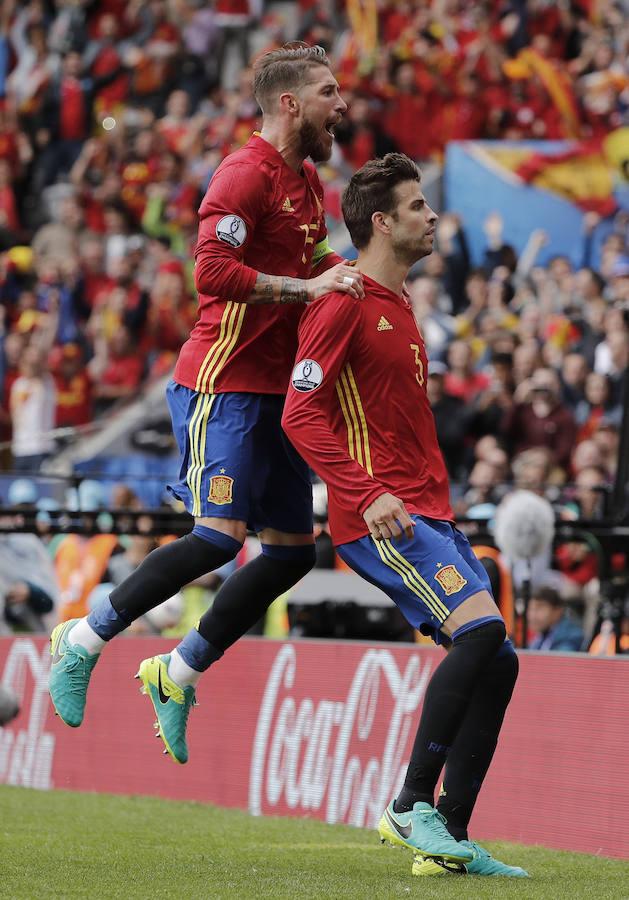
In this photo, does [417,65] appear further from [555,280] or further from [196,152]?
[555,280]

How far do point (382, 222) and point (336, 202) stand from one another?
10774mm

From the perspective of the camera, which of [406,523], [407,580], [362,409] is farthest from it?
[362,409]

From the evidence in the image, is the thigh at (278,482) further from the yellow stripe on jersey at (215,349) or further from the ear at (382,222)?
the ear at (382,222)

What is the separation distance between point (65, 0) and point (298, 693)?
15094mm

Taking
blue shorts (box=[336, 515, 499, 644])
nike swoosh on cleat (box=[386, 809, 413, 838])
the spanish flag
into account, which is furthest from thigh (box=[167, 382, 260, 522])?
the spanish flag

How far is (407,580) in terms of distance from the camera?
5.73 m

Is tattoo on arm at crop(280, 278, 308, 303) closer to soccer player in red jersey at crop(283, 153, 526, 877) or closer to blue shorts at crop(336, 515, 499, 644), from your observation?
soccer player in red jersey at crop(283, 153, 526, 877)

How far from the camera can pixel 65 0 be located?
849 inches

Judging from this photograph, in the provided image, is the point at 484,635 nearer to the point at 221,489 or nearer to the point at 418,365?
the point at 418,365

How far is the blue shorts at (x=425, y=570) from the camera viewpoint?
5.68 m

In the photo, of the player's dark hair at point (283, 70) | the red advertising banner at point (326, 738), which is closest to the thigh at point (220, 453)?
the player's dark hair at point (283, 70)

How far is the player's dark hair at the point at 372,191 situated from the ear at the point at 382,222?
14 millimetres

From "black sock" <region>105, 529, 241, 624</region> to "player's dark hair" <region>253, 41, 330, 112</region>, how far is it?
5.28 feet

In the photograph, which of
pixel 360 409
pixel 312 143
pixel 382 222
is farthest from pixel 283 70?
pixel 360 409
